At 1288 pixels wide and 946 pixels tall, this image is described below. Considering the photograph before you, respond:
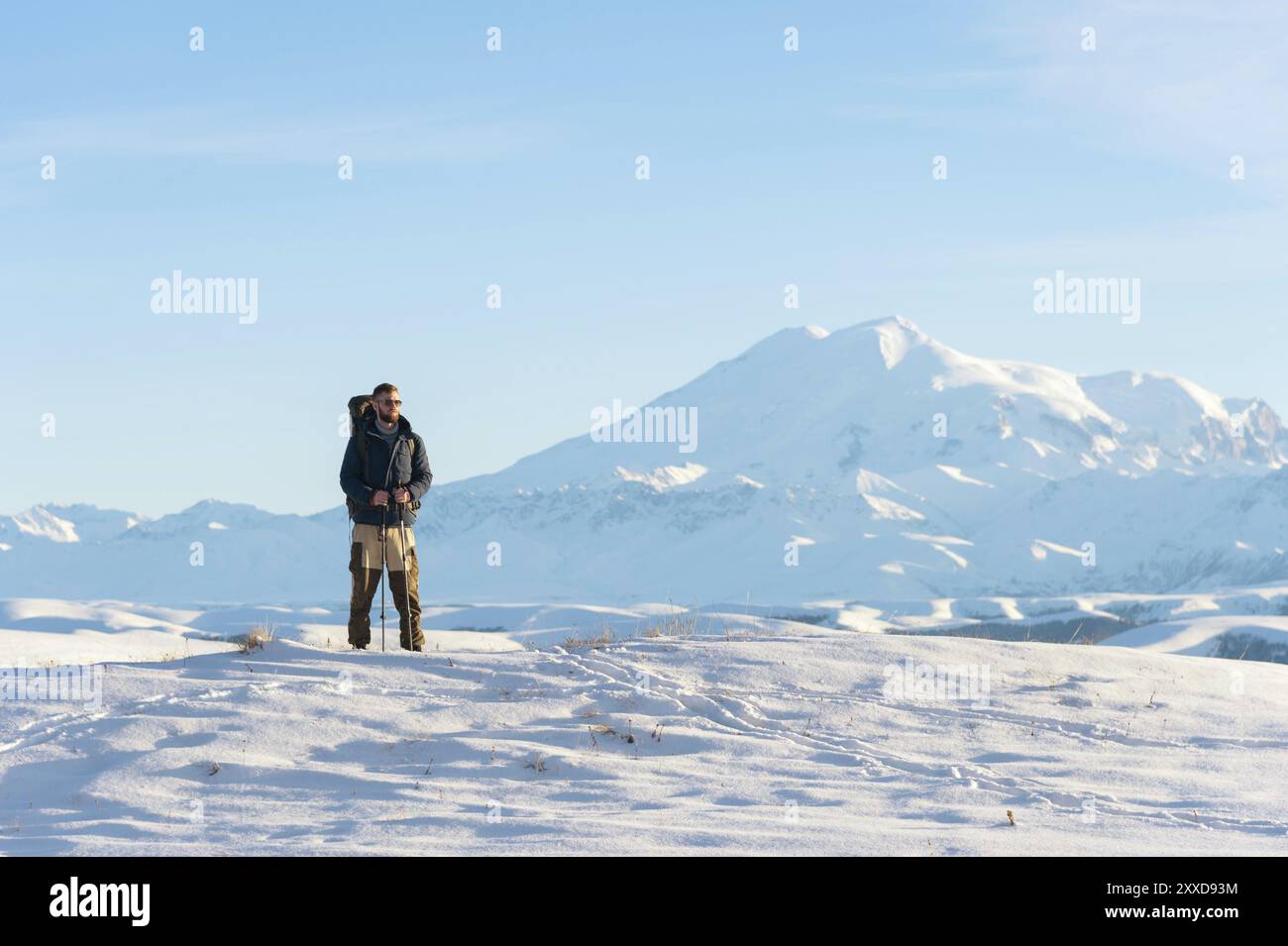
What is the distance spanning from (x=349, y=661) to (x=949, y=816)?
6.22 meters

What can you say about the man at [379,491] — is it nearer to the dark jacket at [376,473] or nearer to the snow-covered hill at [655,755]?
the dark jacket at [376,473]

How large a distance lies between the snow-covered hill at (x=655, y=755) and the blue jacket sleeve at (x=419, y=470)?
161cm

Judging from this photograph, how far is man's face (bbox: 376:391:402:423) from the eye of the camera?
15.7 m

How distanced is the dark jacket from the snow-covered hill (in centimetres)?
138

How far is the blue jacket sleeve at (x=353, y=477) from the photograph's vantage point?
15.7 m

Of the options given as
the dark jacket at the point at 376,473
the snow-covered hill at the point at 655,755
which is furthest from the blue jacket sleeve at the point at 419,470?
the snow-covered hill at the point at 655,755

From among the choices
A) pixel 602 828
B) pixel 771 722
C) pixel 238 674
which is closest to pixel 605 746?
pixel 771 722

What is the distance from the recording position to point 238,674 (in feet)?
48.1

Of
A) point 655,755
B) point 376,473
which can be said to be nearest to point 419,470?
point 376,473

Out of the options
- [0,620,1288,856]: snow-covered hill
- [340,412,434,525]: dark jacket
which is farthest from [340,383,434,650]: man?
[0,620,1288,856]: snow-covered hill

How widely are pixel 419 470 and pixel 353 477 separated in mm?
698

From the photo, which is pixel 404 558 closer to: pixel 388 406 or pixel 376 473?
pixel 376 473

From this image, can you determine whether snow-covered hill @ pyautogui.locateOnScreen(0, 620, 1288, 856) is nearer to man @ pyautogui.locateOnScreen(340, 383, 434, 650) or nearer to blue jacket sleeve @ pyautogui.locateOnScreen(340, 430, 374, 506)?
man @ pyautogui.locateOnScreen(340, 383, 434, 650)
